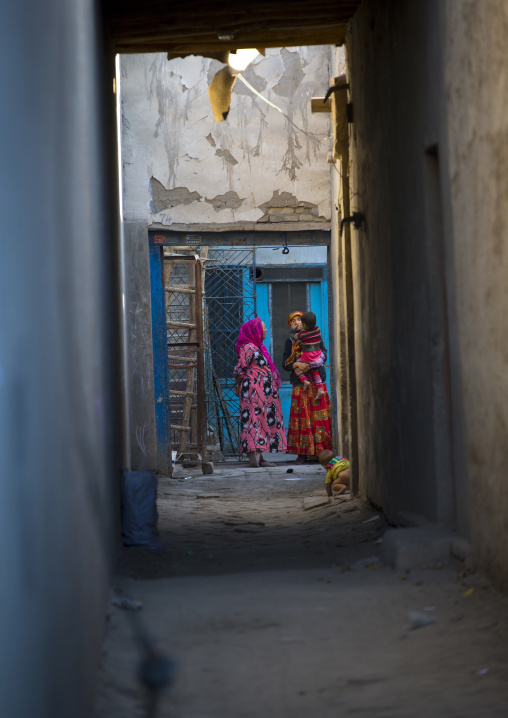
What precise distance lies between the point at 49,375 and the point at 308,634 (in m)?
1.80

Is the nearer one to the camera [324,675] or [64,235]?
[64,235]

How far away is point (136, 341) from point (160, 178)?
194 cm

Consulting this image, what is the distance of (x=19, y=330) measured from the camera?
1463mm

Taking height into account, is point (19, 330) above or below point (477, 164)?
below

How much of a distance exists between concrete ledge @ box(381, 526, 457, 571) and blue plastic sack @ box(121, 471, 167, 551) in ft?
5.30

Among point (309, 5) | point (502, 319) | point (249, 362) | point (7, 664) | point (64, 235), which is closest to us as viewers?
point (7, 664)

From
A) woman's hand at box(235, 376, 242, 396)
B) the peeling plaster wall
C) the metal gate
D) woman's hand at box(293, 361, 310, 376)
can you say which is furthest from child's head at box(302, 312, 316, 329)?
the metal gate

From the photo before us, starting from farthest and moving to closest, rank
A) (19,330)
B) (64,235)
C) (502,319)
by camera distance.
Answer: (502,319) → (64,235) → (19,330)

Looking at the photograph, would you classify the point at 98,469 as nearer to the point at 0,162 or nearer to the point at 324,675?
the point at 324,675

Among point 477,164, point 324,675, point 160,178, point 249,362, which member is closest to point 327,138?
point 160,178

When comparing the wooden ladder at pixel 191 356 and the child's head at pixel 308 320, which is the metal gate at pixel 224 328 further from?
the child's head at pixel 308 320

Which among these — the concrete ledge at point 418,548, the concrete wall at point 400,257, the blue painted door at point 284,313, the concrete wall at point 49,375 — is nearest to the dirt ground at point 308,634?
the concrete ledge at point 418,548

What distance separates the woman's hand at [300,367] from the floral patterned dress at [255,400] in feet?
2.66

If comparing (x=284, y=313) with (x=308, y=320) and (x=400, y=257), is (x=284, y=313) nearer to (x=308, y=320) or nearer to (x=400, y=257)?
(x=308, y=320)
